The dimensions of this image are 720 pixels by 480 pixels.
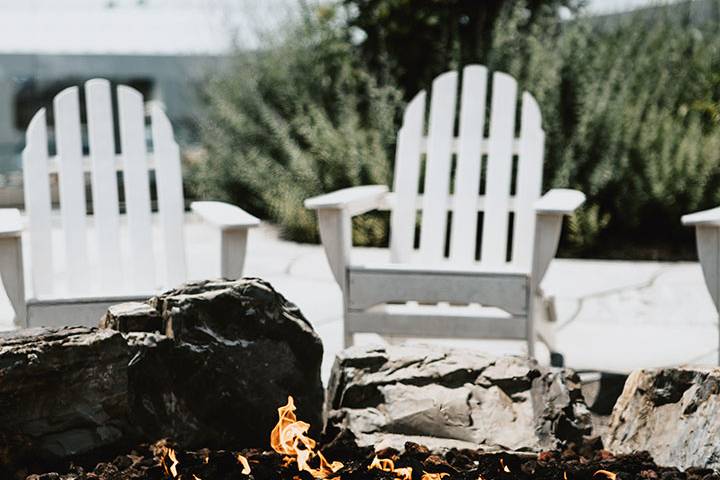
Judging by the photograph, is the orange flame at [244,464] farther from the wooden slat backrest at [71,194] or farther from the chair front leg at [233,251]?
the wooden slat backrest at [71,194]

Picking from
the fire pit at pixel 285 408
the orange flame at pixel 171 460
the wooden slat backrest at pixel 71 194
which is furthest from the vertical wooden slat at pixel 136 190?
the orange flame at pixel 171 460

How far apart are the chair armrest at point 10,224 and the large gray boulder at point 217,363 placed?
73 cm

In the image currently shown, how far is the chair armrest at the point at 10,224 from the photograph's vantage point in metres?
2.72

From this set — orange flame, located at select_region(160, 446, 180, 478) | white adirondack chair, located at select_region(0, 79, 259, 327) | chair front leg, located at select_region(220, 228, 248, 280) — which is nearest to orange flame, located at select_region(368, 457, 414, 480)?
orange flame, located at select_region(160, 446, 180, 478)

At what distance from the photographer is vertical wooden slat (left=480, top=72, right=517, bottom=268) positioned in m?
3.61

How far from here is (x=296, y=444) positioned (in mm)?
2055

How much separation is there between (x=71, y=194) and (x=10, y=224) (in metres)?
0.62

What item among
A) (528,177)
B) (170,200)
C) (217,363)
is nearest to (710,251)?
(528,177)

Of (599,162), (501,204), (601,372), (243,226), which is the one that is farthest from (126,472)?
(599,162)

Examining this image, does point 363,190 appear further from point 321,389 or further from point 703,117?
point 703,117

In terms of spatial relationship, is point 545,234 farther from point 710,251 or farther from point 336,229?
point 336,229

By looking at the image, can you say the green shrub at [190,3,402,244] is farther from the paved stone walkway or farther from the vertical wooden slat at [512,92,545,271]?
the vertical wooden slat at [512,92,545,271]

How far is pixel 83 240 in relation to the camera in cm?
342

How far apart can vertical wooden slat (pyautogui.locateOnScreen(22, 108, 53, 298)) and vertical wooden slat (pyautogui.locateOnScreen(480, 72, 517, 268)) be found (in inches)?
62.9
